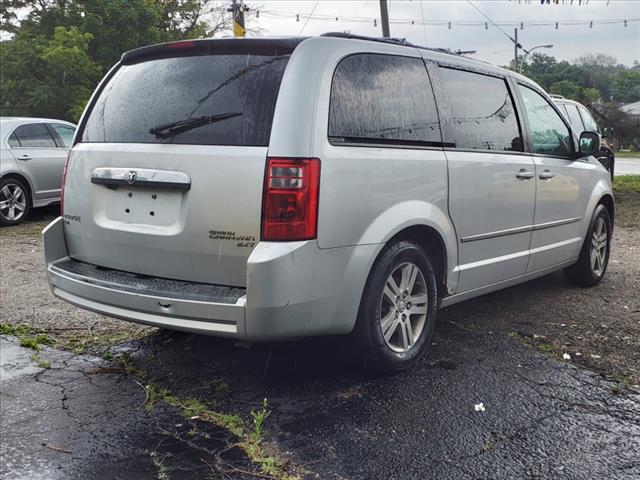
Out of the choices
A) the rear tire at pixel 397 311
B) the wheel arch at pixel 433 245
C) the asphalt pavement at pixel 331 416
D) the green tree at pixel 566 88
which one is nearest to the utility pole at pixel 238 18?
the asphalt pavement at pixel 331 416

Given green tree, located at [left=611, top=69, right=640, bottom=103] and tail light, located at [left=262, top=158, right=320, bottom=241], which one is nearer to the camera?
tail light, located at [left=262, top=158, right=320, bottom=241]

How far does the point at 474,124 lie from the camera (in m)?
4.44

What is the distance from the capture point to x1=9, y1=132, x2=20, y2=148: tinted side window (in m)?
10.1

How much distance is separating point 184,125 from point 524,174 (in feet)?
8.35

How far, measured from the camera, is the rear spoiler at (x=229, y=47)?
3431mm

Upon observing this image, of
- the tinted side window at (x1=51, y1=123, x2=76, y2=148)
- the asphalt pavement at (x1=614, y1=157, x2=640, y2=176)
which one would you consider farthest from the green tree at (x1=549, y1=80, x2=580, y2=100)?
the tinted side window at (x1=51, y1=123, x2=76, y2=148)

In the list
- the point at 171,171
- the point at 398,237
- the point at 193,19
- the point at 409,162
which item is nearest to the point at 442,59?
the point at 409,162

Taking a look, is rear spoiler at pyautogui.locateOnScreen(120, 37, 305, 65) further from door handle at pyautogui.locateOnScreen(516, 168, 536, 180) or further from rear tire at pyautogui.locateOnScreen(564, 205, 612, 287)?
rear tire at pyautogui.locateOnScreen(564, 205, 612, 287)

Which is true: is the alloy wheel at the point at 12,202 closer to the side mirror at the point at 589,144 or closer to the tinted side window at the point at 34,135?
the tinted side window at the point at 34,135

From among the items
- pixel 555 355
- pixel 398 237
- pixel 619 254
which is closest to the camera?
pixel 398 237

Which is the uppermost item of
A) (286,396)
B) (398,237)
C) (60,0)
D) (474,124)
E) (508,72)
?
(60,0)

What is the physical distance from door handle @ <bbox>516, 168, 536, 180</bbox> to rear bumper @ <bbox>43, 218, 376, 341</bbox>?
5.77 ft

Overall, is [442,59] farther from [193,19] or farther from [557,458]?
[193,19]

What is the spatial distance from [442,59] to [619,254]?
15.0 ft
